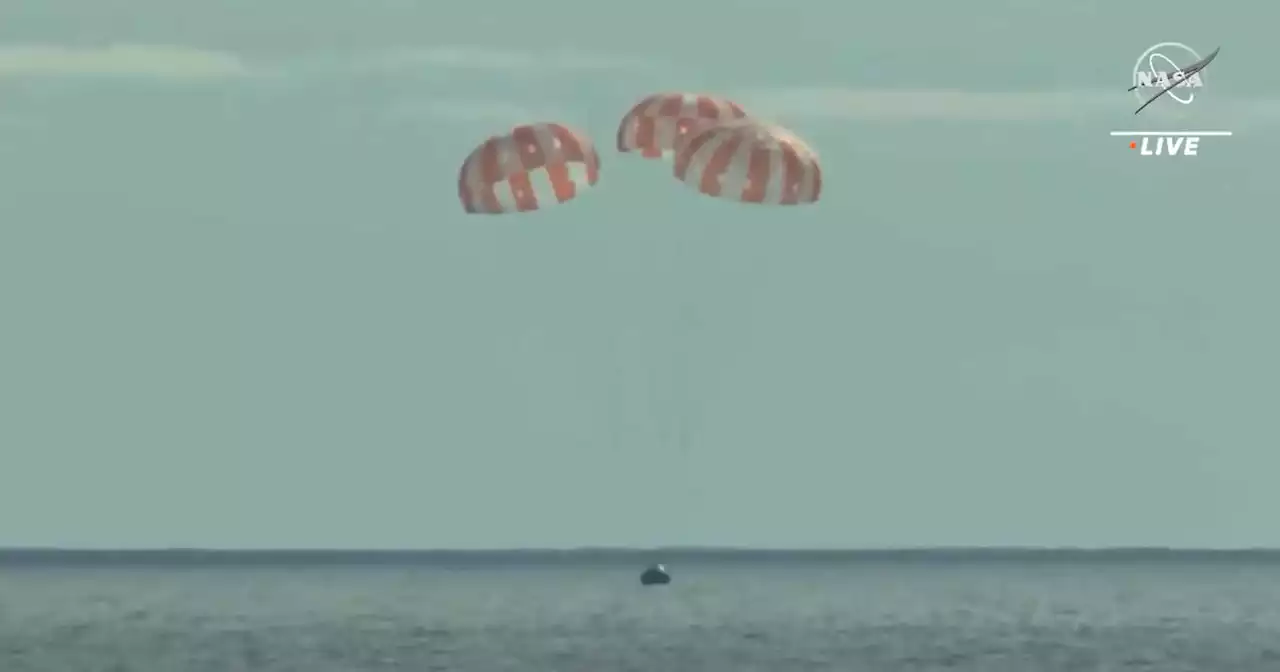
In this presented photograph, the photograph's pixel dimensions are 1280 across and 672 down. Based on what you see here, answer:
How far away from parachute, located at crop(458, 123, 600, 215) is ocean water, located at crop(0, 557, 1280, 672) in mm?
13890

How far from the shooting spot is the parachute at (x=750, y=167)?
5119 cm

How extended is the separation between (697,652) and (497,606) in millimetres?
33171

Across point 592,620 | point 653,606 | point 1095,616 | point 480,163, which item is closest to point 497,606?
point 653,606

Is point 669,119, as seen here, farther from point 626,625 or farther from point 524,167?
point 626,625

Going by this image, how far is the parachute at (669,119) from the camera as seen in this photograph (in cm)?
5334

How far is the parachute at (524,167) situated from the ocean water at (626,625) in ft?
45.6

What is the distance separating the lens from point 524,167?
52.8 metres

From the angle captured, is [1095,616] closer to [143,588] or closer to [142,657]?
[142,657]

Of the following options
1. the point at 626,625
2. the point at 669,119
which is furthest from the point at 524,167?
the point at 626,625

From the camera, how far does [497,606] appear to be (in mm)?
101375

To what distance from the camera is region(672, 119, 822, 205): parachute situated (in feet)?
168

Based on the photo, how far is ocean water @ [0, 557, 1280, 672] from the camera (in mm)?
66875

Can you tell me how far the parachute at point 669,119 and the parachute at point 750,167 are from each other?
125cm

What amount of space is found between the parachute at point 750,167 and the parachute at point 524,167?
6.83 ft
